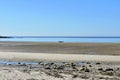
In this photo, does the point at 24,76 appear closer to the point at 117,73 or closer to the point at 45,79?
the point at 45,79

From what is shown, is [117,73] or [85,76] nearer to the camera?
[85,76]

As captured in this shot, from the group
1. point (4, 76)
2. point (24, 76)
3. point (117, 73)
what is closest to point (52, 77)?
point (24, 76)

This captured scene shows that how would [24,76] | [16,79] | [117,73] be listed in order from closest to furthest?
[16,79] → [24,76] → [117,73]

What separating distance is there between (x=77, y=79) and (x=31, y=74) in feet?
9.49

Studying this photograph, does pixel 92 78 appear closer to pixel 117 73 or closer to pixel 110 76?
pixel 110 76

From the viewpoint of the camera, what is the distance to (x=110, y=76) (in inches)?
607

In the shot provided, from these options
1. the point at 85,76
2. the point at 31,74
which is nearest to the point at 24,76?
the point at 31,74

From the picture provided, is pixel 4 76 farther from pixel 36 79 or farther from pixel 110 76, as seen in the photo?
pixel 110 76

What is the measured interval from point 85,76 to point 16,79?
3.61 meters

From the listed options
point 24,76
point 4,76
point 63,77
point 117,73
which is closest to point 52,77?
point 63,77

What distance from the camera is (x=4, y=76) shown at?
14.9 m

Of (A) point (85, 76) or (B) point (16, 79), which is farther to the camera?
(A) point (85, 76)

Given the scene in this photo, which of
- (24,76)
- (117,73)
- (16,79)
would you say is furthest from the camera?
(117,73)

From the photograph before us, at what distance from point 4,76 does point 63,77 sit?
9.98ft
